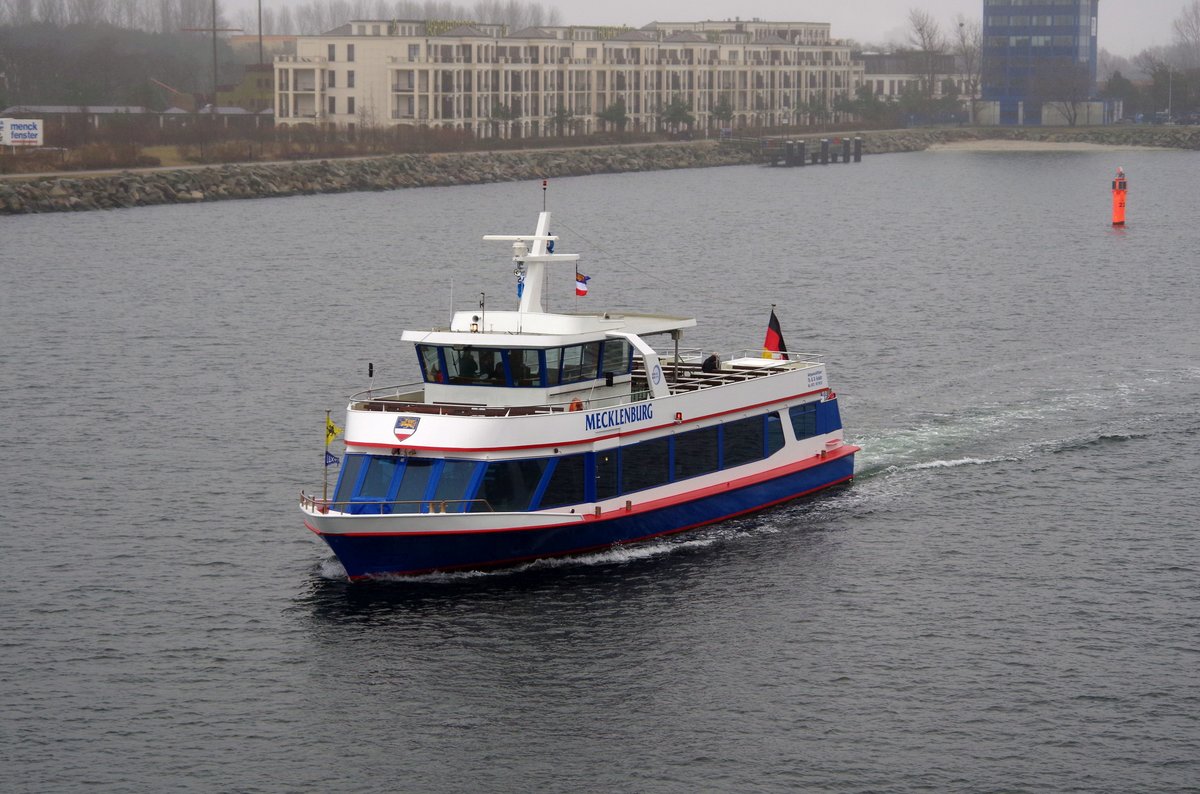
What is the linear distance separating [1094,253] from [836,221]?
33.1m

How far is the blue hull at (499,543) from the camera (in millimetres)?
41469

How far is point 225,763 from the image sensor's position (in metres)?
32.7

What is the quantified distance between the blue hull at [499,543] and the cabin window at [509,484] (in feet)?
2.43

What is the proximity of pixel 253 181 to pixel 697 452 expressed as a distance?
404 feet

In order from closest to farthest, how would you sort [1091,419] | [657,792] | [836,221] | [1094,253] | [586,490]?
[657,792], [586,490], [1091,419], [1094,253], [836,221]

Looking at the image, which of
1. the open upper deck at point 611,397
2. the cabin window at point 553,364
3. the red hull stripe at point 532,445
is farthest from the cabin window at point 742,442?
the cabin window at point 553,364

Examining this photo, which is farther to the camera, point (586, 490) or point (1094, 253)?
point (1094, 253)

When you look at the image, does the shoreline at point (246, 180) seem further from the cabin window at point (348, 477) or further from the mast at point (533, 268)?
the cabin window at point (348, 477)

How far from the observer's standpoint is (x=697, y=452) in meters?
47.0

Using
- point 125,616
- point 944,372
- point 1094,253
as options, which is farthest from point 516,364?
point 1094,253

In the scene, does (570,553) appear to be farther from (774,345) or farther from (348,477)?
(774,345)

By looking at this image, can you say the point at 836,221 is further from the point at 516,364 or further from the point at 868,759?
the point at 868,759

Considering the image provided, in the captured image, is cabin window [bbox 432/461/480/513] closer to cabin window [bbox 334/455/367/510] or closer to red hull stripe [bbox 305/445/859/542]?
red hull stripe [bbox 305/445/859/542]

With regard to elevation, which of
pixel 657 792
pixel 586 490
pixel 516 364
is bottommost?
pixel 657 792
